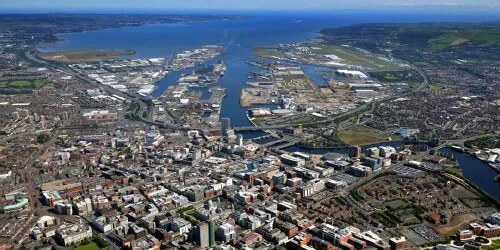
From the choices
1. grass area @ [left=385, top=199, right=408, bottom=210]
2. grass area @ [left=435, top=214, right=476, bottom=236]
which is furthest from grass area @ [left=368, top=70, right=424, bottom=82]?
grass area @ [left=435, top=214, right=476, bottom=236]

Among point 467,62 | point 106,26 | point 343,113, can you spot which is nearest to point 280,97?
point 343,113

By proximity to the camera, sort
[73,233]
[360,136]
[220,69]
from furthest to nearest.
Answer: [220,69], [360,136], [73,233]

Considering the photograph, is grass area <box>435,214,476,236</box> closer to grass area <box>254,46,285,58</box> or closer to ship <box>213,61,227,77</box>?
ship <box>213,61,227,77</box>

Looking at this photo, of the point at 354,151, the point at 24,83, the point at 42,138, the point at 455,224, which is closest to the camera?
the point at 455,224

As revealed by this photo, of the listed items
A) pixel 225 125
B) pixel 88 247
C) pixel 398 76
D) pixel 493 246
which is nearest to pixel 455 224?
pixel 493 246

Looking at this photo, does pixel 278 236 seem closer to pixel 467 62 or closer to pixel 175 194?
pixel 175 194

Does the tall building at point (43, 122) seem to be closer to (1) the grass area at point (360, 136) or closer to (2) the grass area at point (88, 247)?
(2) the grass area at point (88, 247)

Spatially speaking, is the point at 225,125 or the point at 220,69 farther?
the point at 220,69

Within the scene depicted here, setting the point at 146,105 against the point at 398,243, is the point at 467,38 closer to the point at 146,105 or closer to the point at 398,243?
the point at 146,105
